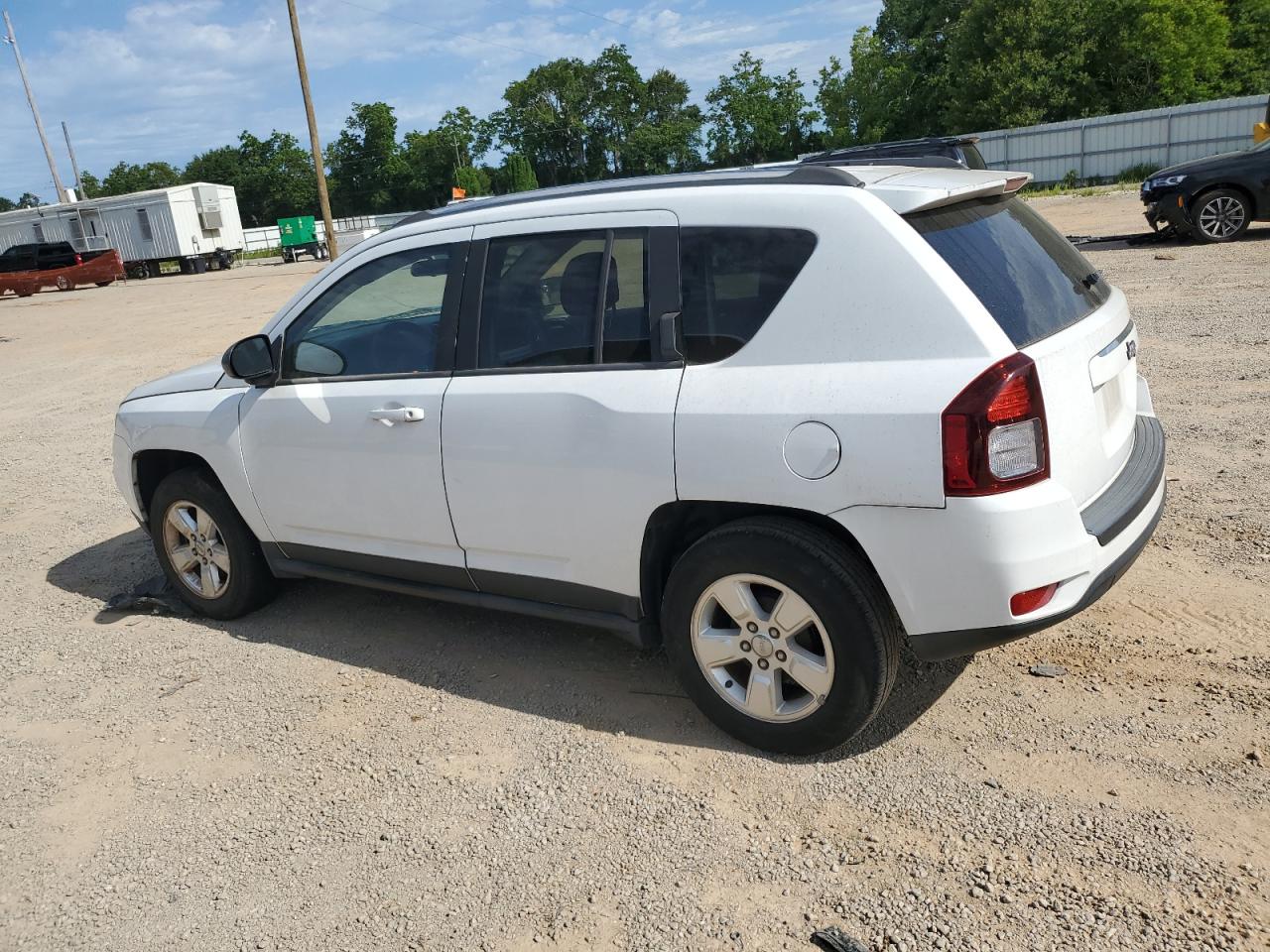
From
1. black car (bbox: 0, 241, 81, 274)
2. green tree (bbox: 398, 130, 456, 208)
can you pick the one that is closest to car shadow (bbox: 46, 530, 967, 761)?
black car (bbox: 0, 241, 81, 274)

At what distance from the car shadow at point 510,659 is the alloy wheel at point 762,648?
24 cm

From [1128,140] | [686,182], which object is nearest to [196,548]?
[686,182]

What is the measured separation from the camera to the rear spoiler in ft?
10.1

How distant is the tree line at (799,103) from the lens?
155 ft

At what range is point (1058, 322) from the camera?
3205 millimetres

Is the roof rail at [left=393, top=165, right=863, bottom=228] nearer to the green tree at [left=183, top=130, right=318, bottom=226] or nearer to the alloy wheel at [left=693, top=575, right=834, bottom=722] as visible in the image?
the alloy wheel at [left=693, top=575, right=834, bottom=722]

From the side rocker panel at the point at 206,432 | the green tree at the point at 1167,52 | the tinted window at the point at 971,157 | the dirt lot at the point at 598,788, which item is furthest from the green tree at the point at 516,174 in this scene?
the dirt lot at the point at 598,788

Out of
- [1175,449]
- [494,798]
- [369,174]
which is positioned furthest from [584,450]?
[369,174]

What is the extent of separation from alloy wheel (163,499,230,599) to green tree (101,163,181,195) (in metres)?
119

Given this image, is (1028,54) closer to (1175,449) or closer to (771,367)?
(1175,449)

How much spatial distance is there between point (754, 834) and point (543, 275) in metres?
2.09

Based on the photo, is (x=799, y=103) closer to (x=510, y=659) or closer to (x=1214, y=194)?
(x=1214, y=194)

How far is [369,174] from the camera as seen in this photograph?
92562mm

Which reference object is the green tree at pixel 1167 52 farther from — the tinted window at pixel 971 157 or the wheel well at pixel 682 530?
the wheel well at pixel 682 530
